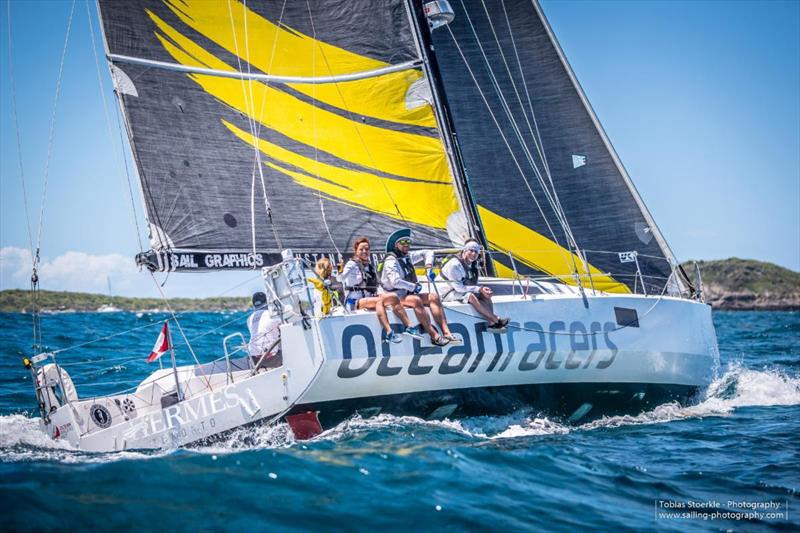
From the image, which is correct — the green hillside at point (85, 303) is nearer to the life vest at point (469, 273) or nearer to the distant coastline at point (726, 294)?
the distant coastline at point (726, 294)

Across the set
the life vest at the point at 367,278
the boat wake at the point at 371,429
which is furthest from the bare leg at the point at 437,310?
the boat wake at the point at 371,429

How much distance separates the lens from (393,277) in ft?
24.6

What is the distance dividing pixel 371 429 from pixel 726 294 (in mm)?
77137

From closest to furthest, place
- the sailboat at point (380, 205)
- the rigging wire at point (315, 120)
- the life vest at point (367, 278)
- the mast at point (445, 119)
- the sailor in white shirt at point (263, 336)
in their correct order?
the sailboat at point (380, 205) → the life vest at point (367, 278) → the sailor in white shirt at point (263, 336) → the rigging wire at point (315, 120) → the mast at point (445, 119)

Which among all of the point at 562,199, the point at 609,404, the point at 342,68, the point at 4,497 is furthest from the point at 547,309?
the point at 4,497

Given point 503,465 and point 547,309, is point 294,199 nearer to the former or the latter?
point 547,309

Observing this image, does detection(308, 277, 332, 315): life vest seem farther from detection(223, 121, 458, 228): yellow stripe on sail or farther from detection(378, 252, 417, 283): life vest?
detection(223, 121, 458, 228): yellow stripe on sail

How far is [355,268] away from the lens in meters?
7.87

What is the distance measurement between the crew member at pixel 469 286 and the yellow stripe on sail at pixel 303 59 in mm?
2566

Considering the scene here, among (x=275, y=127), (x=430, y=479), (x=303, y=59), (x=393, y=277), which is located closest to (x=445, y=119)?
(x=303, y=59)

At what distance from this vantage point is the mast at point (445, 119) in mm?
9656

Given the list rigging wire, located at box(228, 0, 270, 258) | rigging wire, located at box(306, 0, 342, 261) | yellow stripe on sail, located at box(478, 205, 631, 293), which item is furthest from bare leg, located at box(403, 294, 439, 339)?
yellow stripe on sail, located at box(478, 205, 631, 293)

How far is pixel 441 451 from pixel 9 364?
1087 centimetres

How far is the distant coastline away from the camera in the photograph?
232 ft
